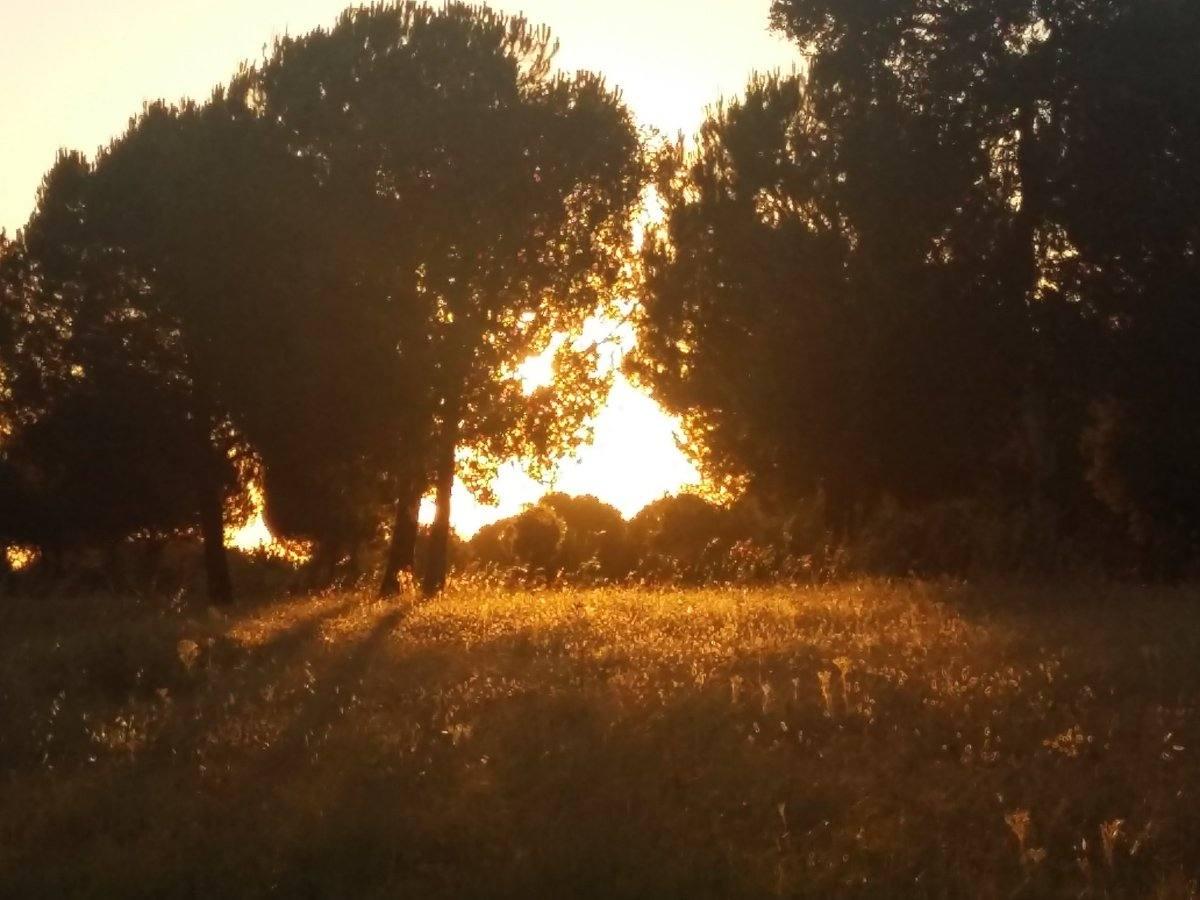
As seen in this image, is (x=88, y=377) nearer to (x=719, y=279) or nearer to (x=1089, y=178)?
(x=719, y=279)

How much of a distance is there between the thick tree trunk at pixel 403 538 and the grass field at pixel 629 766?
555 inches

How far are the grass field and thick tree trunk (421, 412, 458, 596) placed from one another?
43.8 ft

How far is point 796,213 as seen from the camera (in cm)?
2506

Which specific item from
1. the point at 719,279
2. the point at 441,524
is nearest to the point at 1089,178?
the point at 719,279

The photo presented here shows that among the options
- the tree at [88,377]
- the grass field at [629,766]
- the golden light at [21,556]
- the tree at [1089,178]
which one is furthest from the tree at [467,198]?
the golden light at [21,556]

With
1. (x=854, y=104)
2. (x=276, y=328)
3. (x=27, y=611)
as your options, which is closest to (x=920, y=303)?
(x=854, y=104)

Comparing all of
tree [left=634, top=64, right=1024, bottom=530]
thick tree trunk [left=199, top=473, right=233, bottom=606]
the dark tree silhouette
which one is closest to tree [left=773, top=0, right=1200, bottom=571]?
the dark tree silhouette

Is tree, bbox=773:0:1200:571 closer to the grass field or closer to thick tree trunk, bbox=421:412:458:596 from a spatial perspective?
the grass field

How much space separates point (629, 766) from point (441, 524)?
1984 centimetres

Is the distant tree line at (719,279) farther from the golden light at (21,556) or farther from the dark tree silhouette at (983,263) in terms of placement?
the golden light at (21,556)

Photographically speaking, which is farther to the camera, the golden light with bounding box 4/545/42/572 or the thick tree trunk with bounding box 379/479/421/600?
the golden light with bounding box 4/545/42/572

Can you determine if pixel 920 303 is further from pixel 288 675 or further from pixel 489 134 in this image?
pixel 288 675

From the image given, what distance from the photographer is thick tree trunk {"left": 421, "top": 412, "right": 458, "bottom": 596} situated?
90.7 ft

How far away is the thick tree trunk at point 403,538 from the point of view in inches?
1117
